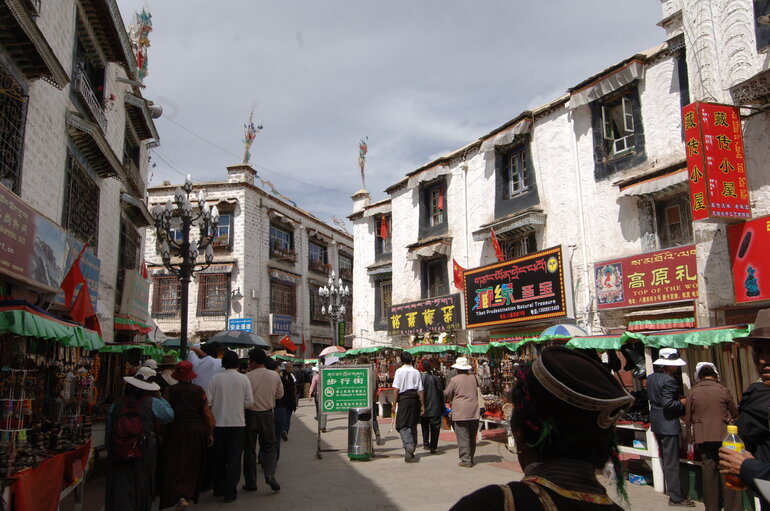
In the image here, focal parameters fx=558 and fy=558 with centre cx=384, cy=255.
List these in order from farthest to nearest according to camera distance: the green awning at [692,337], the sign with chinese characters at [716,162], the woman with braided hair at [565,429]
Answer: the sign with chinese characters at [716,162] < the green awning at [692,337] < the woman with braided hair at [565,429]

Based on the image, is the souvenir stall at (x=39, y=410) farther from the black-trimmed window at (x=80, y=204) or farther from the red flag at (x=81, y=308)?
the black-trimmed window at (x=80, y=204)

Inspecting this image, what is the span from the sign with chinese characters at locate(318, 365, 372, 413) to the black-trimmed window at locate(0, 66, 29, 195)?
566 cm

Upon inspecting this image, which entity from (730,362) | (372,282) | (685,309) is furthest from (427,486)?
(372,282)

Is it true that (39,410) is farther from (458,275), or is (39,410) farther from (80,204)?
(458,275)

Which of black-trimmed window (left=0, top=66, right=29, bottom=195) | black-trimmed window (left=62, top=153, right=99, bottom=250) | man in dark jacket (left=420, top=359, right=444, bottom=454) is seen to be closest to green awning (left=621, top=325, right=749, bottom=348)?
man in dark jacket (left=420, top=359, right=444, bottom=454)

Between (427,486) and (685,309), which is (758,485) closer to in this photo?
(427,486)

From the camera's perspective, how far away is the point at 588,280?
15.1 m

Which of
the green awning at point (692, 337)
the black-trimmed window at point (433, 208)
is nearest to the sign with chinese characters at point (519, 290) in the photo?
the black-trimmed window at point (433, 208)

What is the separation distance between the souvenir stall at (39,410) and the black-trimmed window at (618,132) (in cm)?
1285

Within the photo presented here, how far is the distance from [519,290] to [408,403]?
8.06 metres

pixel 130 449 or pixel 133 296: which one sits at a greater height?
pixel 133 296

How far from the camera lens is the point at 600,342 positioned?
975 centimetres

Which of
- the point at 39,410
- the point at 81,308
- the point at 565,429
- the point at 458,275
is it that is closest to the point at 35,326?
the point at 39,410

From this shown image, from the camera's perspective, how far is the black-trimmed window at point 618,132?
46.9ft
